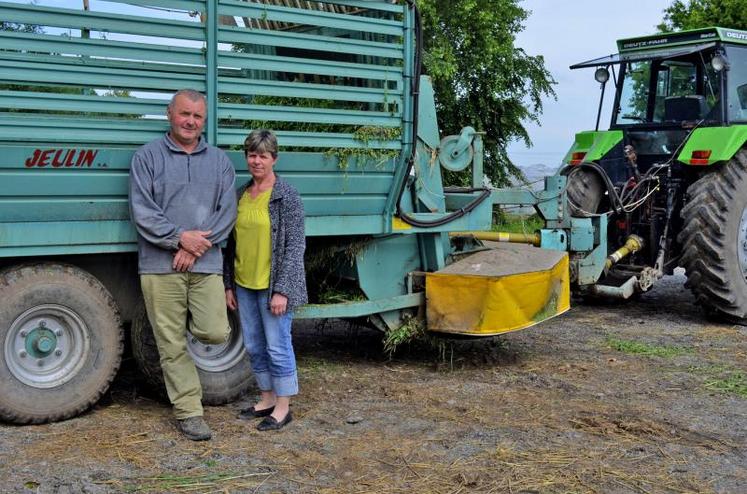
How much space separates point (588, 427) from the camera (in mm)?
5246

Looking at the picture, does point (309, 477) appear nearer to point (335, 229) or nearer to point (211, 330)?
point (211, 330)

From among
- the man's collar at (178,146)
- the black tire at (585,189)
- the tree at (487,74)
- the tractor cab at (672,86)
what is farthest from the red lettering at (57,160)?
the tree at (487,74)

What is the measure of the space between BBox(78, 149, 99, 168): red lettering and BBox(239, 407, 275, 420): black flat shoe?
5.26 ft

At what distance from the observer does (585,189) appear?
9234 millimetres

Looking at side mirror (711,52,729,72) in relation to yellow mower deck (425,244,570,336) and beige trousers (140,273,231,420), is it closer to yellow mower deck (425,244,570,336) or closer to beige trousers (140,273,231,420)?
yellow mower deck (425,244,570,336)

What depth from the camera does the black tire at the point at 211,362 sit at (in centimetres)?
545

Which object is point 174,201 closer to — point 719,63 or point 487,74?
point 719,63

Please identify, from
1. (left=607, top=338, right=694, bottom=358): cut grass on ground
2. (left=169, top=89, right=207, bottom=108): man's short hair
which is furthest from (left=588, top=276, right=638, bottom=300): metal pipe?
(left=169, top=89, right=207, bottom=108): man's short hair

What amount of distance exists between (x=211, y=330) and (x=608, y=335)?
4.08 meters

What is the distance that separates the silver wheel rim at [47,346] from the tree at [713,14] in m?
17.3

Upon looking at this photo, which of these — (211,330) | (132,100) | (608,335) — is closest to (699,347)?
(608,335)

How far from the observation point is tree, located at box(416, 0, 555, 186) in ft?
53.2

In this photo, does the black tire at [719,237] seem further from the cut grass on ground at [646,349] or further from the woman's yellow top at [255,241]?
the woman's yellow top at [255,241]

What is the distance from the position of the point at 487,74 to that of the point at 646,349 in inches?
404
